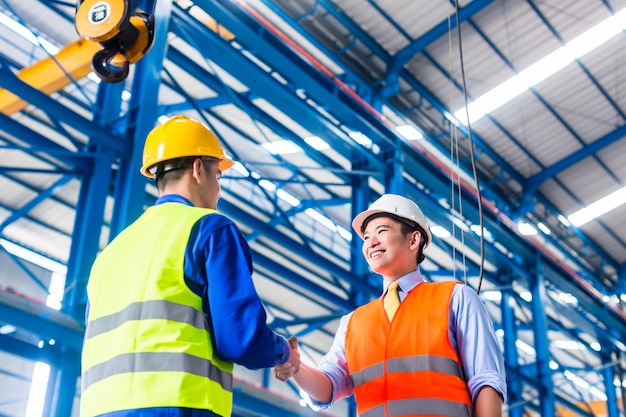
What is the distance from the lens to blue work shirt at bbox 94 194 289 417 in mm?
2602

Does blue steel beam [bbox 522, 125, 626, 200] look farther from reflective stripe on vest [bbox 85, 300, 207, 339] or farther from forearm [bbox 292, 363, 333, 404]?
reflective stripe on vest [bbox 85, 300, 207, 339]

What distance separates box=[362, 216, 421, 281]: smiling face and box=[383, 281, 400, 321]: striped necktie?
0.06 meters

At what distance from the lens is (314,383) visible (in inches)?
131

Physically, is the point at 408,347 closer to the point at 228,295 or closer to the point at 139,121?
the point at 228,295

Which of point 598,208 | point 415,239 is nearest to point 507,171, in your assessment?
point 598,208

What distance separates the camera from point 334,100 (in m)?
12.2

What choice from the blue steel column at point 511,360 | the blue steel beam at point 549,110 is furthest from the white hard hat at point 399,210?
the blue steel beam at point 549,110

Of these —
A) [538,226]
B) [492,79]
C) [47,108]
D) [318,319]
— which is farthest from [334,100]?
[538,226]

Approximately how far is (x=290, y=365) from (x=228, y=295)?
1.72 feet

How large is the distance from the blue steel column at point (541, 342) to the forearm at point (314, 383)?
13.9m

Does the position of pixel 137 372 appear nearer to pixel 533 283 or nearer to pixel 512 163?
pixel 533 283

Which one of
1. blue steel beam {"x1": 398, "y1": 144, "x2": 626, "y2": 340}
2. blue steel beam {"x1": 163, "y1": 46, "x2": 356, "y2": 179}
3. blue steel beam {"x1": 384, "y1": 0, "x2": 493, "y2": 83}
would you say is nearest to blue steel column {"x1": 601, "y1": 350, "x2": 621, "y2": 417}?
blue steel beam {"x1": 398, "y1": 144, "x2": 626, "y2": 340}

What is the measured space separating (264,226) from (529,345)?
1618cm

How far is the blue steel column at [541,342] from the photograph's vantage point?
16203 millimetres
